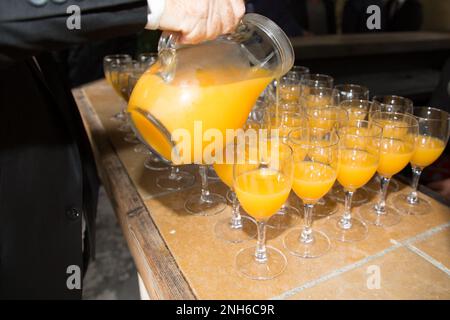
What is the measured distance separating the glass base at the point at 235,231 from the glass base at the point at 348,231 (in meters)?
0.19

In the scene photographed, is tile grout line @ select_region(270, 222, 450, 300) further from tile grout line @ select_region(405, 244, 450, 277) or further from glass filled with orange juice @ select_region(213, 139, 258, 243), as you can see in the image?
glass filled with orange juice @ select_region(213, 139, 258, 243)

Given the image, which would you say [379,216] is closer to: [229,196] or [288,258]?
[288,258]

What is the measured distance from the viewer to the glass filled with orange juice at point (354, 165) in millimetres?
975

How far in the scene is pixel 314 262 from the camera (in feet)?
2.89

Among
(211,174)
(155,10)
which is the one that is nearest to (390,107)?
(211,174)

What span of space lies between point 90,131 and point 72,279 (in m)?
0.65

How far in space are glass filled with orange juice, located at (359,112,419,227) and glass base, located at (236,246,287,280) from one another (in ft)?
0.96

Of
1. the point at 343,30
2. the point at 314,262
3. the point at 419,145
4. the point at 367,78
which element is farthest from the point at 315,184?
the point at 343,30

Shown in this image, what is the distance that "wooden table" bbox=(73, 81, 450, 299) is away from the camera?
31.4 inches

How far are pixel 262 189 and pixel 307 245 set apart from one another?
19cm

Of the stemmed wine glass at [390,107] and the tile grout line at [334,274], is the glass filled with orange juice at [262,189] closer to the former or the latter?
the tile grout line at [334,274]

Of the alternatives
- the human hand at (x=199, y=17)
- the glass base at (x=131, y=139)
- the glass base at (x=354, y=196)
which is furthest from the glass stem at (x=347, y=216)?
the glass base at (x=131, y=139)

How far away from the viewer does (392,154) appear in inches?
40.4

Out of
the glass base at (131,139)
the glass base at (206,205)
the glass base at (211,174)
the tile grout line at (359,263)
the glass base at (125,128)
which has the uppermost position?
the glass base at (125,128)
